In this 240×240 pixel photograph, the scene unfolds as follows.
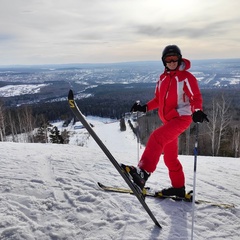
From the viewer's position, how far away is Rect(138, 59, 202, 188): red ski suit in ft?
10.2

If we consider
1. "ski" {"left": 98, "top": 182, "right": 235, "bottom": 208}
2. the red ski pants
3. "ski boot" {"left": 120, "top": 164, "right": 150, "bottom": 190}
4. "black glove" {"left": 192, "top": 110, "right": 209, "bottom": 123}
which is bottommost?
"ski" {"left": 98, "top": 182, "right": 235, "bottom": 208}

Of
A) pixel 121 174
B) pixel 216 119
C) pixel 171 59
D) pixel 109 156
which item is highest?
pixel 171 59

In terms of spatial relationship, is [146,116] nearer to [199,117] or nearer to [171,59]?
[171,59]

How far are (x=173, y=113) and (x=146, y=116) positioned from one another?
53919mm

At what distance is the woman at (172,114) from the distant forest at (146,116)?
14.1 m

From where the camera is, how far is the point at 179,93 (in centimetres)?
328

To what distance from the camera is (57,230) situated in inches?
106

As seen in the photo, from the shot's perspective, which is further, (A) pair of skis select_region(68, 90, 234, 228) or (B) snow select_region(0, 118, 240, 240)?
(B) snow select_region(0, 118, 240, 240)

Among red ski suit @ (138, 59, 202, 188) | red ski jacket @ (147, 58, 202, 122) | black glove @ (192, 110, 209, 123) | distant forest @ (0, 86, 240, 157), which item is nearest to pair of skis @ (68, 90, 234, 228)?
red ski suit @ (138, 59, 202, 188)

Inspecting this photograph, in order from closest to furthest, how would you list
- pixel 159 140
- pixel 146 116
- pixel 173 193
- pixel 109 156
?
pixel 109 156 → pixel 159 140 → pixel 173 193 → pixel 146 116

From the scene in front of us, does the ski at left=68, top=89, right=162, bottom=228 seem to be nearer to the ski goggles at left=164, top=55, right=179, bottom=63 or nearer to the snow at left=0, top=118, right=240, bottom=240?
the snow at left=0, top=118, right=240, bottom=240

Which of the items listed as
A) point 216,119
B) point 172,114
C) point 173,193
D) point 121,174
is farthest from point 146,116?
point 121,174

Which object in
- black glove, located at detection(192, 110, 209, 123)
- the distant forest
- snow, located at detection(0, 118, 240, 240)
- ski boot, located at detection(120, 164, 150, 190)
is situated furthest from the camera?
the distant forest

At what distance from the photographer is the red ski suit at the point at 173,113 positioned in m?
3.12
